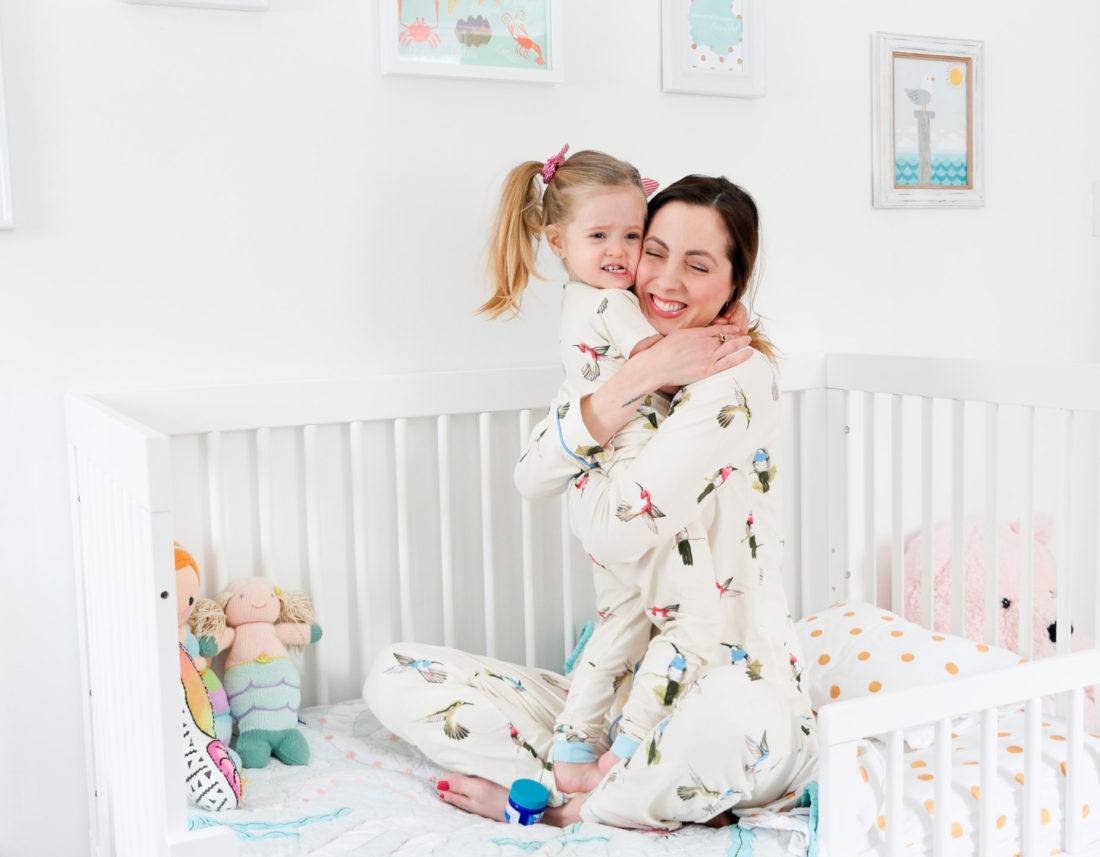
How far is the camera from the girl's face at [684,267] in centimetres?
127

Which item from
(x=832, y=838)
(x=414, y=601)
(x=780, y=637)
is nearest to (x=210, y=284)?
(x=414, y=601)

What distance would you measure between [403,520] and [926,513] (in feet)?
2.65

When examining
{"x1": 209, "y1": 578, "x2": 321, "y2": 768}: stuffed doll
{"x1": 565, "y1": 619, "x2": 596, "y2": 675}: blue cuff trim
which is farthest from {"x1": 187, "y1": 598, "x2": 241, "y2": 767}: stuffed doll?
{"x1": 565, "y1": 619, "x2": 596, "y2": 675}: blue cuff trim

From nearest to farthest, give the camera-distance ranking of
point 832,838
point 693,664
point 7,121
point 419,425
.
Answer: point 832,838
point 693,664
point 7,121
point 419,425

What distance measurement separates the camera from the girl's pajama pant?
1.09 meters

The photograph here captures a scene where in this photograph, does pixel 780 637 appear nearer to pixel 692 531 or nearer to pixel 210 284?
pixel 692 531

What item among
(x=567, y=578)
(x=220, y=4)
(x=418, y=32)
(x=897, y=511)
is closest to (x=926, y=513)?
(x=897, y=511)

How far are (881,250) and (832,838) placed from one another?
4.06 ft

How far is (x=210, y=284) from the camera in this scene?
4.88ft

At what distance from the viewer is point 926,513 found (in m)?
1.72

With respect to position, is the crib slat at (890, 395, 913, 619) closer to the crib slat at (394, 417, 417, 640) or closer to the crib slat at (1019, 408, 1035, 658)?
the crib slat at (1019, 408, 1035, 658)

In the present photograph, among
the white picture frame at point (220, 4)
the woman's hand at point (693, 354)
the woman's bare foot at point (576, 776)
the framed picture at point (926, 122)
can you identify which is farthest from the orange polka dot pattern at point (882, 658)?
the white picture frame at point (220, 4)

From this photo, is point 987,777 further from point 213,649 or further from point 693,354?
point 213,649

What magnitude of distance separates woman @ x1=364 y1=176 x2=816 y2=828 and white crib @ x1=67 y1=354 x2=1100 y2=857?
0.82 feet
